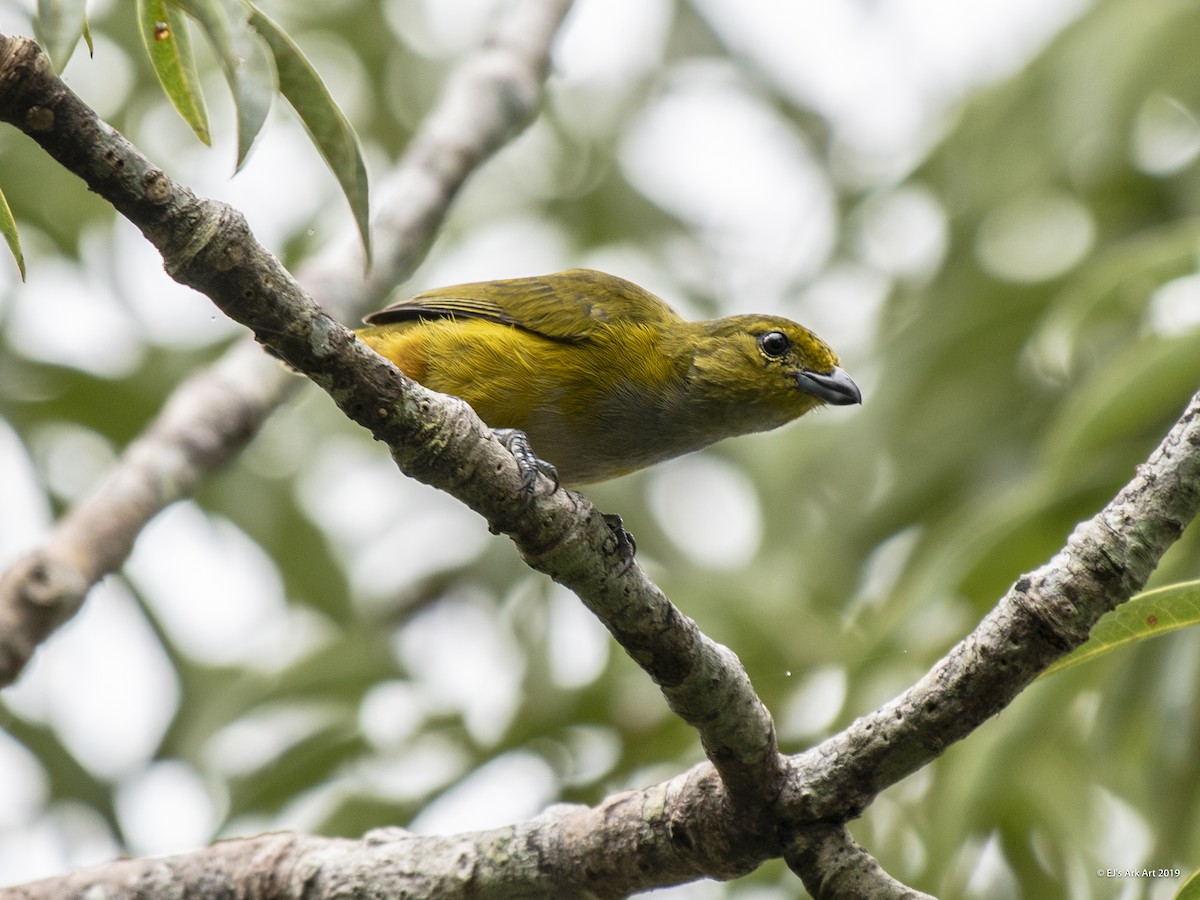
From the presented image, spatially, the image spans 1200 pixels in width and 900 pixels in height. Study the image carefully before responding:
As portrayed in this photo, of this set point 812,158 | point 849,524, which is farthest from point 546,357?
point 812,158

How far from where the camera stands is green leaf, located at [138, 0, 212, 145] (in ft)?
8.38

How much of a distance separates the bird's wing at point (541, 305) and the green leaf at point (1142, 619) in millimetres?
2300

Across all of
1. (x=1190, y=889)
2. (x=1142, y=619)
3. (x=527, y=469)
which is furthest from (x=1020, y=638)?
(x=527, y=469)

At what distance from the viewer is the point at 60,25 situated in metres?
2.33

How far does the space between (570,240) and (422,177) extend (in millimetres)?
2173

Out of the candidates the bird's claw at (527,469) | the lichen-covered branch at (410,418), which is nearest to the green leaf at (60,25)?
the lichen-covered branch at (410,418)

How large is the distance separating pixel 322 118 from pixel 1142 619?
6.21 feet

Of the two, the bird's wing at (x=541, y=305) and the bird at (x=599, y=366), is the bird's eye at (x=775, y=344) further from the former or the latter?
the bird's wing at (x=541, y=305)

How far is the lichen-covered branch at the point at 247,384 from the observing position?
4.04m

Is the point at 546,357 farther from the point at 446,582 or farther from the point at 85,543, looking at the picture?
the point at 446,582

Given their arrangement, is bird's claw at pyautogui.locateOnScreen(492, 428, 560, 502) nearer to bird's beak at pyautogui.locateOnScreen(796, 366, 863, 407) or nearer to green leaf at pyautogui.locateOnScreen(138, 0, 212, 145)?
green leaf at pyautogui.locateOnScreen(138, 0, 212, 145)

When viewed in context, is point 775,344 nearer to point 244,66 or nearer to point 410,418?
point 410,418

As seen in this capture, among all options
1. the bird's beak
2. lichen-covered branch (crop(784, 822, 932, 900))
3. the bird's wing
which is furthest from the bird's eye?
lichen-covered branch (crop(784, 822, 932, 900))

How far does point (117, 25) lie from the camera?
6.44 meters
